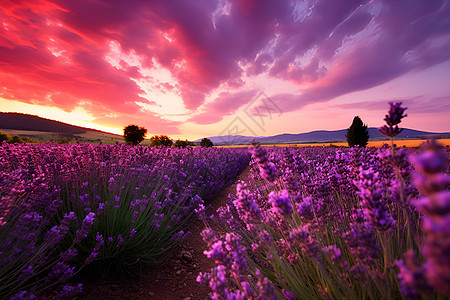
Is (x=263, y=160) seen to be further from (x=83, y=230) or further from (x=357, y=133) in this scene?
(x=357, y=133)

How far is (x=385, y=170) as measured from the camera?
5.22 feet

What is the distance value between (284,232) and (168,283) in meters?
1.48

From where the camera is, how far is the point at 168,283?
2.27 m

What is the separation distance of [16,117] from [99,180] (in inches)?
2614

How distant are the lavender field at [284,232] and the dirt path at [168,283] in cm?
17

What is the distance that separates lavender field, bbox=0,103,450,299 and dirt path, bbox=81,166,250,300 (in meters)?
0.17

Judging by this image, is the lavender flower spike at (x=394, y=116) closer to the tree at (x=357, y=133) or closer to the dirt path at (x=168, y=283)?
the dirt path at (x=168, y=283)

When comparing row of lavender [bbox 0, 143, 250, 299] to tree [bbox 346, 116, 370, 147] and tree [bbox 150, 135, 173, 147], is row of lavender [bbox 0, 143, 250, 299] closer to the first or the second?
tree [bbox 150, 135, 173, 147]

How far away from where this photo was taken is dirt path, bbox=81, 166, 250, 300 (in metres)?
1.97

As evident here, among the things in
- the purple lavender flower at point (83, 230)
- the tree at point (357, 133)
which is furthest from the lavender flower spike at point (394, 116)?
the tree at point (357, 133)

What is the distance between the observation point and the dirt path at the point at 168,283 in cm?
197

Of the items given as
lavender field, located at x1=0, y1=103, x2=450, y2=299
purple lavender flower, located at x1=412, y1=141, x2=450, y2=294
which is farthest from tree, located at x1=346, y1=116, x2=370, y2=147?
purple lavender flower, located at x1=412, y1=141, x2=450, y2=294

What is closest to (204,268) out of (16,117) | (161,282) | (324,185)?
(161,282)

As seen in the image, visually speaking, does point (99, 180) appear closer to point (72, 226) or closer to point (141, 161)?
point (72, 226)
